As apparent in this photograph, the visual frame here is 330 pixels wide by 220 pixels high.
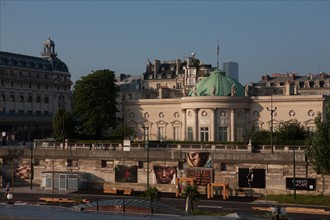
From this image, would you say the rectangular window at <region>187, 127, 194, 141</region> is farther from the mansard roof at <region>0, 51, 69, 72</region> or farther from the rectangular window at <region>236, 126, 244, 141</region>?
the mansard roof at <region>0, 51, 69, 72</region>

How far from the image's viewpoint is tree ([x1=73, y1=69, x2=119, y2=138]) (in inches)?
3661

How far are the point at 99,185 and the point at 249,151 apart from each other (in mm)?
19306

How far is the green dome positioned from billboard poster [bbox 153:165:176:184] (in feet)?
91.1

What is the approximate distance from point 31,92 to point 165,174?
74960 millimetres

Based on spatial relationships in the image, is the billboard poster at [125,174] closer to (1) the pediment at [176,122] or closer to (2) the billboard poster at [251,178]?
(2) the billboard poster at [251,178]

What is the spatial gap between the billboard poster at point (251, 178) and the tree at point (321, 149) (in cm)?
660

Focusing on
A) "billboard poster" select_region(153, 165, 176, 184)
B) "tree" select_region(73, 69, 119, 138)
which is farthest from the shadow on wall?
"tree" select_region(73, 69, 119, 138)

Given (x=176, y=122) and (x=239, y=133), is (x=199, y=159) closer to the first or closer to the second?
(x=239, y=133)

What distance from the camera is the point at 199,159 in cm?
6469

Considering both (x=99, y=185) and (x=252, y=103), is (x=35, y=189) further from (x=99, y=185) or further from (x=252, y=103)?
(x=252, y=103)

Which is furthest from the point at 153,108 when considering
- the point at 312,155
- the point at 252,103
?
the point at 312,155

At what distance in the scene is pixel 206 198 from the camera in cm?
6025

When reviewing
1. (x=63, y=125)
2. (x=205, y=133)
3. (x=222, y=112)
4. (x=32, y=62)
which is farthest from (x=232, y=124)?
(x=32, y=62)

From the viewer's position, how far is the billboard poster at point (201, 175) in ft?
210
